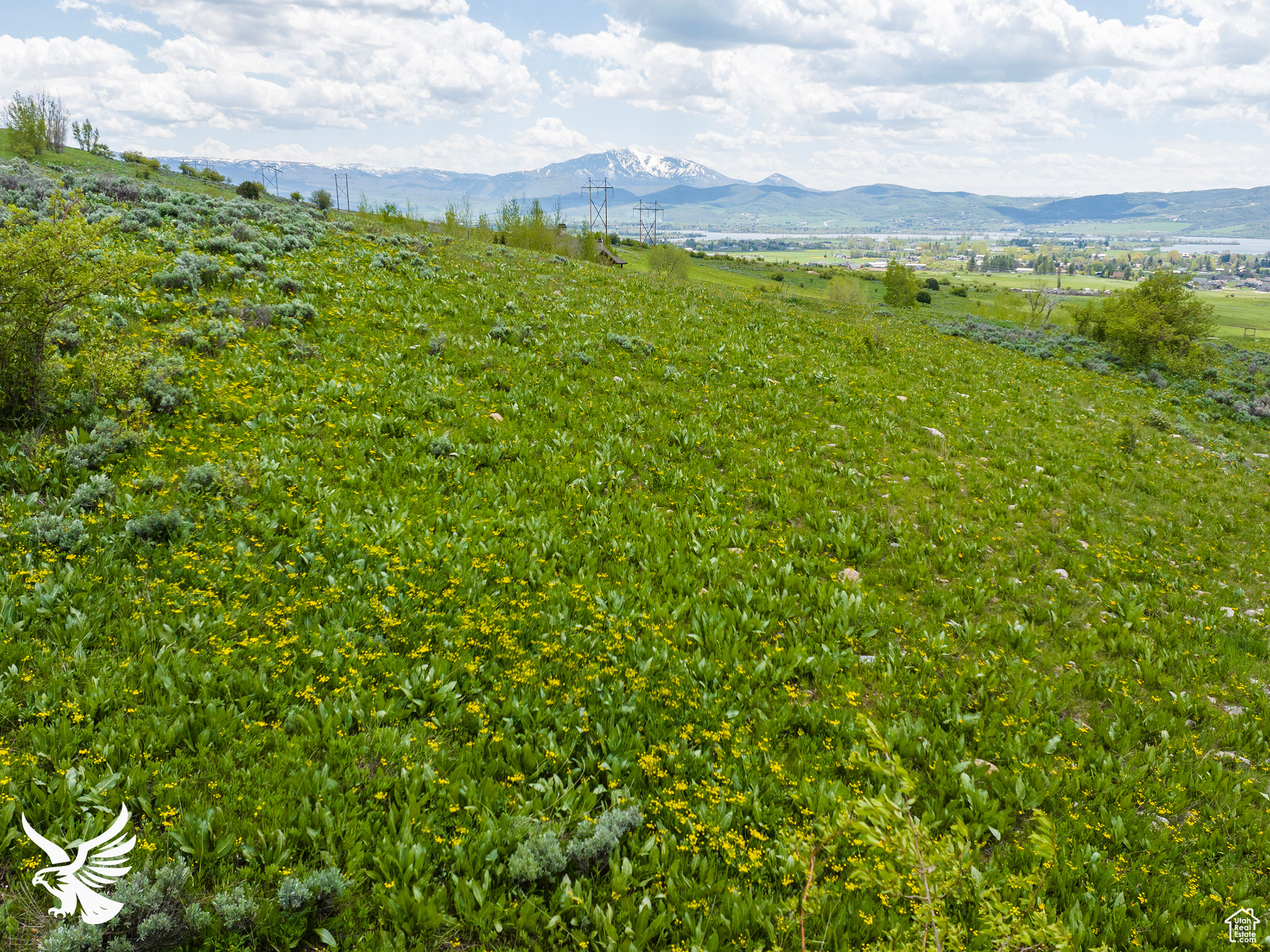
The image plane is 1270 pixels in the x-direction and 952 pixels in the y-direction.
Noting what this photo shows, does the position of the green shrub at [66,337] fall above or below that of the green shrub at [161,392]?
above

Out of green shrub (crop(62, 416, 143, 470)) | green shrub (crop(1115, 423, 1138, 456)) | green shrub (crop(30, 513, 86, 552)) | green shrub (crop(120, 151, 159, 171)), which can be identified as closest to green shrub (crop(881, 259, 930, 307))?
green shrub (crop(1115, 423, 1138, 456))

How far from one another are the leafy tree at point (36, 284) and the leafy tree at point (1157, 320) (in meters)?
42.9

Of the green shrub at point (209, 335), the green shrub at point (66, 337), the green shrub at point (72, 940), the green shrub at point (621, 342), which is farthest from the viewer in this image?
the green shrub at point (621, 342)

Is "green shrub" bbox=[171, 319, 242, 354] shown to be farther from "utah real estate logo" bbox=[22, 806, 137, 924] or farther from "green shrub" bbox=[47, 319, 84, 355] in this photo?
"utah real estate logo" bbox=[22, 806, 137, 924]

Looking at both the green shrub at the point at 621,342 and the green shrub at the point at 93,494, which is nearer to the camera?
the green shrub at the point at 93,494

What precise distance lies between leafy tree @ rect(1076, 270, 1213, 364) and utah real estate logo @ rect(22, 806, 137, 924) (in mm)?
43171

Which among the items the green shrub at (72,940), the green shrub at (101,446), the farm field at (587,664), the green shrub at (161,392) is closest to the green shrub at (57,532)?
the farm field at (587,664)

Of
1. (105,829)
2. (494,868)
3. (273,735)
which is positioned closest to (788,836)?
(494,868)

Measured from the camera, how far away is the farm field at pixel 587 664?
4258 mm

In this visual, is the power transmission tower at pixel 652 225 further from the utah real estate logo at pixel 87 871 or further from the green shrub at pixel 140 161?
the utah real estate logo at pixel 87 871

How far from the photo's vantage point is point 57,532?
6.57 m

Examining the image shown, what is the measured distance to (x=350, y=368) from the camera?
503 inches

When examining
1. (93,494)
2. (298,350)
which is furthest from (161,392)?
(298,350)

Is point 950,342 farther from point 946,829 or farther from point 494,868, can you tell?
point 494,868
